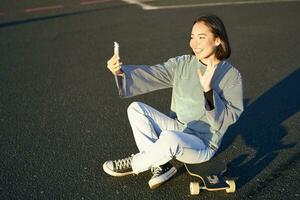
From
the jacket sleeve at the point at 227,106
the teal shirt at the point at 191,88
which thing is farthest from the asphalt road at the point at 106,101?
the jacket sleeve at the point at 227,106

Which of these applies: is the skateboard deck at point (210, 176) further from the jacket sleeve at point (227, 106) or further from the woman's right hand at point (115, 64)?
the woman's right hand at point (115, 64)

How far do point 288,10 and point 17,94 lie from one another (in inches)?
226

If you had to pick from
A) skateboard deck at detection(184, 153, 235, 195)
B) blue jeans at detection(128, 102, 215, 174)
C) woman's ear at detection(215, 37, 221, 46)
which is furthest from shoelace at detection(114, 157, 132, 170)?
woman's ear at detection(215, 37, 221, 46)

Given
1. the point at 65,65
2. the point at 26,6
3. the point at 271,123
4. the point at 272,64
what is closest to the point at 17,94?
the point at 65,65

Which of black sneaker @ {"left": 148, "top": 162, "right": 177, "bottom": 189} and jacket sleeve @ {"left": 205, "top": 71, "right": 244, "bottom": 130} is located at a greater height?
jacket sleeve @ {"left": 205, "top": 71, "right": 244, "bottom": 130}

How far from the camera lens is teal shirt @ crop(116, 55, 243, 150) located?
2.72m

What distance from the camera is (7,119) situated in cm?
396

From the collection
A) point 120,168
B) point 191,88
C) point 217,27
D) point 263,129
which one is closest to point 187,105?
point 191,88

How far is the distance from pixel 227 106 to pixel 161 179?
2.40 feet

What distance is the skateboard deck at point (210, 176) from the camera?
288cm

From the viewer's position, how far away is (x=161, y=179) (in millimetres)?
2947

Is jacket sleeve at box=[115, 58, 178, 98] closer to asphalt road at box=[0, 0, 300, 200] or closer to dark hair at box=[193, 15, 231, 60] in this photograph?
dark hair at box=[193, 15, 231, 60]

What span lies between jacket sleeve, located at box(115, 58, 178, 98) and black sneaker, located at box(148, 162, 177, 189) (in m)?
0.58

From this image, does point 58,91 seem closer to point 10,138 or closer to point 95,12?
point 10,138
